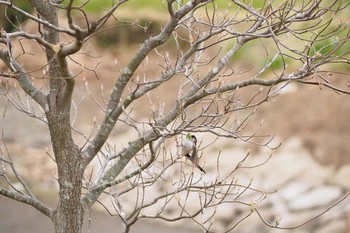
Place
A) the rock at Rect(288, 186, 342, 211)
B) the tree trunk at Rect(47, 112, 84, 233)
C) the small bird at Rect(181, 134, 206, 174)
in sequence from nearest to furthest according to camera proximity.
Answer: the tree trunk at Rect(47, 112, 84, 233) → the small bird at Rect(181, 134, 206, 174) → the rock at Rect(288, 186, 342, 211)

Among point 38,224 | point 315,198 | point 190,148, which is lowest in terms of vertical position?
point 190,148

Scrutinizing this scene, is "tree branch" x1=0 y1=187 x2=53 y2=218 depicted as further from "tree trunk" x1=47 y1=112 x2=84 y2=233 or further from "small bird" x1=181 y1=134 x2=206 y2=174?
"small bird" x1=181 y1=134 x2=206 y2=174

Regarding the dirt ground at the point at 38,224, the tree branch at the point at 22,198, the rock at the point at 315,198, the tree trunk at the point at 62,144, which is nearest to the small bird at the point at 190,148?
the tree trunk at the point at 62,144

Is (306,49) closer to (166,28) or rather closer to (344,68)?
(166,28)

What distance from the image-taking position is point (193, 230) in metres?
9.30

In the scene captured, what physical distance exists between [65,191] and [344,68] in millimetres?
8011

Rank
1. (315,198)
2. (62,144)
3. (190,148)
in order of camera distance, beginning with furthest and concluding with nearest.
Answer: (315,198) < (190,148) < (62,144)

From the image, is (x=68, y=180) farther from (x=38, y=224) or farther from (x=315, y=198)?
(x=315, y=198)

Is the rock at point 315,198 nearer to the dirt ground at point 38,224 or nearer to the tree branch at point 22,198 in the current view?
the dirt ground at point 38,224

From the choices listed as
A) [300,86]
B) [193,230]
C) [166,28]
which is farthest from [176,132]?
[300,86]

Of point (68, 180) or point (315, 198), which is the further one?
point (315, 198)

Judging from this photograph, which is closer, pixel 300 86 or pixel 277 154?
pixel 277 154

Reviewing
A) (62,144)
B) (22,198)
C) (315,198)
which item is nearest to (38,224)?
(315,198)

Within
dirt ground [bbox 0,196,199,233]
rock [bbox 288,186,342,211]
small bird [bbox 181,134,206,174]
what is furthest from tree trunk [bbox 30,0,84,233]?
rock [bbox 288,186,342,211]
